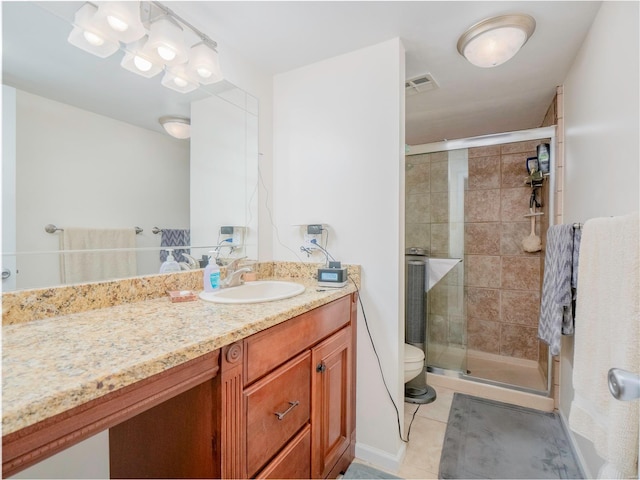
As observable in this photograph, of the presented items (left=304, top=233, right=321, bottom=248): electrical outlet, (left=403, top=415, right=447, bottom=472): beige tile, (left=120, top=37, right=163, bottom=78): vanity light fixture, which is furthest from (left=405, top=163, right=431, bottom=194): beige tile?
(left=120, top=37, right=163, bottom=78): vanity light fixture

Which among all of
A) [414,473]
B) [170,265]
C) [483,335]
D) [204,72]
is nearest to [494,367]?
[483,335]

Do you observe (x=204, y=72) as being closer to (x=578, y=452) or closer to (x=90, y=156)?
(x=90, y=156)

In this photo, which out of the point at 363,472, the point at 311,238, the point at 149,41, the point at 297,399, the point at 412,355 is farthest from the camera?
the point at 412,355

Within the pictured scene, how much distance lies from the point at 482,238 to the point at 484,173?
2.02 ft

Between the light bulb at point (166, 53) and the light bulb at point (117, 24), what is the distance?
0.45ft

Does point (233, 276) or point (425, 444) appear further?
point (425, 444)

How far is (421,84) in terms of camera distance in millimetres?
1957

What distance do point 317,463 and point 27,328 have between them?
1.11 metres

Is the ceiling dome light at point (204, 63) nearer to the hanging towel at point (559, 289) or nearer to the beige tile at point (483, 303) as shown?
the hanging towel at point (559, 289)

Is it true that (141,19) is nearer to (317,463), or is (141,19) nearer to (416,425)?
(317,463)

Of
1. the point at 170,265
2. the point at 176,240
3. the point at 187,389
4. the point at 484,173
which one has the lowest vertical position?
the point at 187,389

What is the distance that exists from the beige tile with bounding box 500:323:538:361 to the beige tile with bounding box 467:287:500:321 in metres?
0.14

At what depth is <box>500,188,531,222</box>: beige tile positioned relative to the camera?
8.65 ft

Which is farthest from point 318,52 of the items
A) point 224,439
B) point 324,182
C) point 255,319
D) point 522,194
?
point 522,194
